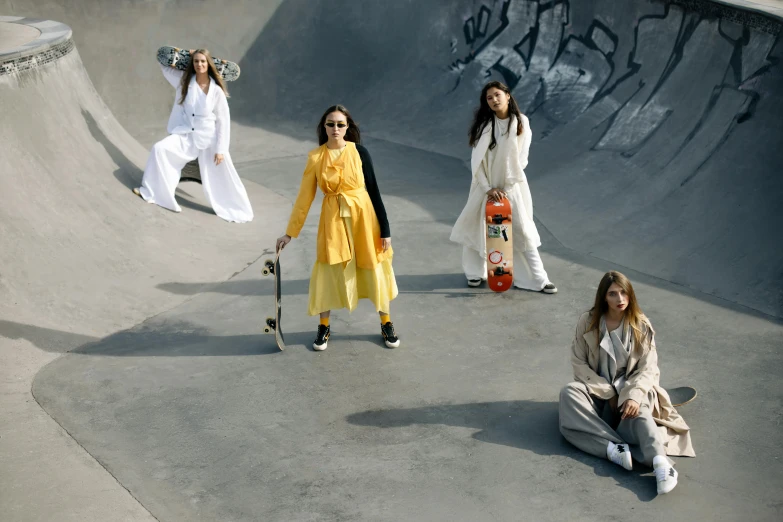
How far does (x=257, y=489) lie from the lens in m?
5.02

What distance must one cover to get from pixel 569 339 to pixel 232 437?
2.77 m

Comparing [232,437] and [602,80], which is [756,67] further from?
[232,437]

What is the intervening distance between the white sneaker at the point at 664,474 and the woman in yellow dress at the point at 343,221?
2.46 metres

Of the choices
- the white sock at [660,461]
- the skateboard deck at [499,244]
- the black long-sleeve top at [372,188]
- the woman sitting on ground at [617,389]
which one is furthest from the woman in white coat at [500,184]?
the white sock at [660,461]

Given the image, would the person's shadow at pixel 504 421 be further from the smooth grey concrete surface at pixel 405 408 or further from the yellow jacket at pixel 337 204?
the yellow jacket at pixel 337 204

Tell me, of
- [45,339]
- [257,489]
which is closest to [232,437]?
[257,489]

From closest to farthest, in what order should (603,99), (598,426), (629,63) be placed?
1. (598,426)
2. (629,63)
3. (603,99)

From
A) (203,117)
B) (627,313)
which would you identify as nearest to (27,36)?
(203,117)

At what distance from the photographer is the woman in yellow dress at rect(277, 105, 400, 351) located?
6.38 metres

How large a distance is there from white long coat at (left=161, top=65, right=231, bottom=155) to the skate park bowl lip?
1.22 m

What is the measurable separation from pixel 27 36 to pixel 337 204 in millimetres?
5116

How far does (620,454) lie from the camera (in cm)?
507

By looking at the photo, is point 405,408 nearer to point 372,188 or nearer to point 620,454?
point 620,454

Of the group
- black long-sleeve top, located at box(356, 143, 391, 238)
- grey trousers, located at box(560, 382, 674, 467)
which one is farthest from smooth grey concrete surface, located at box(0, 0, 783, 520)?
black long-sleeve top, located at box(356, 143, 391, 238)
